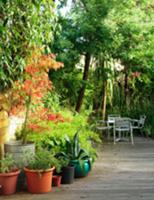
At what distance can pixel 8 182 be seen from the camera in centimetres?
407

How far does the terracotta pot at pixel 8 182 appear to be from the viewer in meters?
4.03

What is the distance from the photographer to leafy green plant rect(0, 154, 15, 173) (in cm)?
408

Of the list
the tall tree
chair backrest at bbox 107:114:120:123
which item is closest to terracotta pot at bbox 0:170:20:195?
the tall tree

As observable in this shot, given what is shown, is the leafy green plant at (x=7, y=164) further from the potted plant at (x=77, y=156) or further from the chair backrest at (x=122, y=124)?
the chair backrest at (x=122, y=124)

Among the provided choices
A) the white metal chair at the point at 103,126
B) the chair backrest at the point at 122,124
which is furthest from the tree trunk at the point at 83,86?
the chair backrest at the point at 122,124

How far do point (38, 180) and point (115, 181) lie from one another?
3.89ft

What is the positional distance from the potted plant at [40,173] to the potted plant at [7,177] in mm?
164

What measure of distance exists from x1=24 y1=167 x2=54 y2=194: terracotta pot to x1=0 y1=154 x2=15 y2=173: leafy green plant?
209mm

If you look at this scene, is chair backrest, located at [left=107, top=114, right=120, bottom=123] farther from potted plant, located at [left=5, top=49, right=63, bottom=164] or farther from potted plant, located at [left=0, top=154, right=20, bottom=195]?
potted plant, located at [left=0, top=154, right=20, bottom=195]

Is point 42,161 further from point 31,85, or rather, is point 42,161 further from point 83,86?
point 83,86

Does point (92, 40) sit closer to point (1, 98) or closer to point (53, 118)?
point (53, 118)

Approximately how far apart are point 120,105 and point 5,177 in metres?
5.47

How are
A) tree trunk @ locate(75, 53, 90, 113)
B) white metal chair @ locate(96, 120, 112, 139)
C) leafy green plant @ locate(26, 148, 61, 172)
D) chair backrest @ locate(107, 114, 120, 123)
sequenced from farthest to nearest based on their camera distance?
1. white metal chair @ locate(96, 120, 112, 139)
2. chair backrest @ locate(107, 114, 120, 123)
3. tree trunk @ locate(75, 53, 90, 113)
4. leafy green plant @ locate(26, 148, 61, 172)

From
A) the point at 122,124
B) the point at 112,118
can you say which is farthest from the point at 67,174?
the point at 112,118
